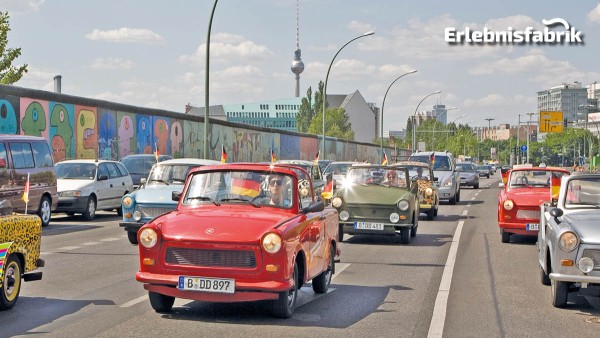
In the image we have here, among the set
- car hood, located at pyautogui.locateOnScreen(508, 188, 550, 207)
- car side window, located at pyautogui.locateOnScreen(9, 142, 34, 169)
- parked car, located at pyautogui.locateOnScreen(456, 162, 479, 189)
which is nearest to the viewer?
car hood, located at pyautogui.locateOnScreen(508, 188, 550, 207)

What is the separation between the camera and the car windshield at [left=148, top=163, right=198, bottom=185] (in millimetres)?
18016

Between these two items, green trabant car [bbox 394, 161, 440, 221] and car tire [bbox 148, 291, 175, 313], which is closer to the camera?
car tire [bbox 148, 291, 175, 313]

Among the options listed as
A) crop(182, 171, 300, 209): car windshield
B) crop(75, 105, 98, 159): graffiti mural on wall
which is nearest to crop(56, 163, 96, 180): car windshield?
crop(75, 105, 98, 159): graffiti mural on wall

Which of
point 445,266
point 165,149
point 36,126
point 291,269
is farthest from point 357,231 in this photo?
point 165,149

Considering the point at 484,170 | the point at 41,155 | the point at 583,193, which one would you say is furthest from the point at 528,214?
the point at 484,170

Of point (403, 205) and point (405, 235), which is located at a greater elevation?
point (403, 205)

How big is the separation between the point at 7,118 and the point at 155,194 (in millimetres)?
13694

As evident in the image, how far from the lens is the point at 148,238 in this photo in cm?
866

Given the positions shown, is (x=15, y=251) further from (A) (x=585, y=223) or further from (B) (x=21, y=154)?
(B) (x=21, y=154)

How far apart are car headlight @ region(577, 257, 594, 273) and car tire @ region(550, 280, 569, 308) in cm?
47

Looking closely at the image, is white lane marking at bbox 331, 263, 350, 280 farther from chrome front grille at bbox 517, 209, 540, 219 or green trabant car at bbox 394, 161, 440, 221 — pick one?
green trabant car at bbox 394, 161, 440, 221

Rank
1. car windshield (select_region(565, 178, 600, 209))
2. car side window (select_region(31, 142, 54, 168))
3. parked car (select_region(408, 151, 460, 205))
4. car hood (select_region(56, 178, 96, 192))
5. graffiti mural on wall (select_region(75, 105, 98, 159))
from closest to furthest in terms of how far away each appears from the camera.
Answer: car windshield (select_region(565, 178, 600, 209)) → car side window (select_region(31, 142, 54, 168)) → car hood (select_region(56, 178, 96, 192)) → parked car (select_region(408, 151, 460, 205)) → graffiti mural on wall (select_region(75, 105, 98, 159))

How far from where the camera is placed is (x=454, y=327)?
27.8 feet

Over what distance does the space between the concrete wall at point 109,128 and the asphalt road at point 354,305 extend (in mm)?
15198
